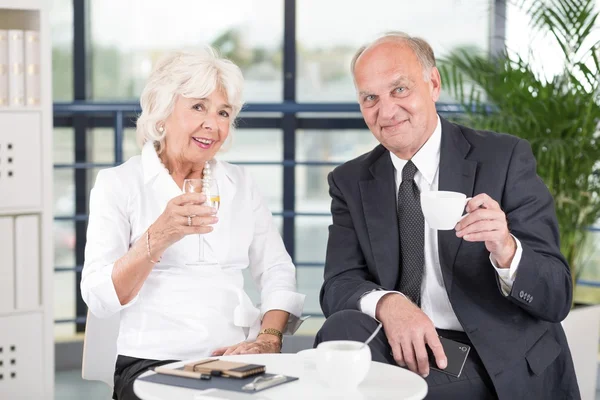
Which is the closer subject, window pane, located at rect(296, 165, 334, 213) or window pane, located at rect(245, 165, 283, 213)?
window pane, located at rect(245, 165, 283, 213)

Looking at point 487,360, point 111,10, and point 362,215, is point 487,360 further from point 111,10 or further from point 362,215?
point 111,10

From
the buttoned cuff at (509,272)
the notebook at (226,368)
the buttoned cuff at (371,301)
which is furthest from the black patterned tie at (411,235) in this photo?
the notebook at (226,368)

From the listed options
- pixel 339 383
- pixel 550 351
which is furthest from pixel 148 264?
pixel 550 351

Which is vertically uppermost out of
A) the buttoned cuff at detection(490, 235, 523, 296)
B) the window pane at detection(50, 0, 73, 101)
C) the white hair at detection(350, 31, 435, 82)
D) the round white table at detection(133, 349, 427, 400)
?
the window pane at detection(50, 0, 73, 101)

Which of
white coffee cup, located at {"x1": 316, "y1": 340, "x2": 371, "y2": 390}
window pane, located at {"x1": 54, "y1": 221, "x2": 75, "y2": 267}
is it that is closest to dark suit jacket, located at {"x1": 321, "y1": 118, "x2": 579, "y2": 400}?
white coffee cup, located at {"x1": 316, "y1": 340, "x2": 371, "y2": 390}

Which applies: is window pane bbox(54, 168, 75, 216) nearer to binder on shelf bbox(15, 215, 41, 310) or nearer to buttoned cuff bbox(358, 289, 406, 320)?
binder on shelf bbox(15, 215, 41, 310)

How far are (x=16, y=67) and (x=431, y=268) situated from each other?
1562mm

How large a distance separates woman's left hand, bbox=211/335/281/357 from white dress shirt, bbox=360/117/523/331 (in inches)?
11.3

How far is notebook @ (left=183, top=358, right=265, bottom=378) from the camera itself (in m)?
1.72

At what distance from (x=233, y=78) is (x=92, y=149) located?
2452mm

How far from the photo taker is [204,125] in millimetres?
2410

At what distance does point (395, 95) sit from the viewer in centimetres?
231

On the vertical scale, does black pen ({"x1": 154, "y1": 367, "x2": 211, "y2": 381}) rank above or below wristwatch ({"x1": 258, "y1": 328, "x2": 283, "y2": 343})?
above

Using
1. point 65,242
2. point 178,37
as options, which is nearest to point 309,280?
point 65,242
